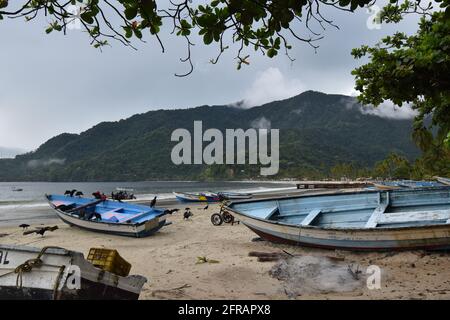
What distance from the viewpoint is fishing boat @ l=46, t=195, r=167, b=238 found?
11.6m

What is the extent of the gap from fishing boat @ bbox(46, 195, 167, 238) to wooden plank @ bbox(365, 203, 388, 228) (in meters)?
6.94

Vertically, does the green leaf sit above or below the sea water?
above

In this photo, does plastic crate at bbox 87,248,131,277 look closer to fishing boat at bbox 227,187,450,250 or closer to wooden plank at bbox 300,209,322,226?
fishing boat at bbox 227,187,450,250

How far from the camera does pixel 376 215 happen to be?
8.56 metres

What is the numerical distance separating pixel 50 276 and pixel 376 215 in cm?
737

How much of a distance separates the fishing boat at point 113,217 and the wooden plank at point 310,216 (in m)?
5.33

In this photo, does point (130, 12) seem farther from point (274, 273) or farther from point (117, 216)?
point (117, 216)

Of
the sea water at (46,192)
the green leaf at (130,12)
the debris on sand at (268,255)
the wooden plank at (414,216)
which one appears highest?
the green leaf at (130,12)

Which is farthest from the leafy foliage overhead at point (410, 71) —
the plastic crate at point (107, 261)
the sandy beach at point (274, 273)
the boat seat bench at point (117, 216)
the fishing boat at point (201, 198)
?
the fishing boat at point (201, 198)

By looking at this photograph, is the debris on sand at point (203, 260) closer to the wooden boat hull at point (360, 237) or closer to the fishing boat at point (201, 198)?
the wooden boat hull at point (360, 237)

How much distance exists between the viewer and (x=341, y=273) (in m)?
6.53

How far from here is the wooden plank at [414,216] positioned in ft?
25.3

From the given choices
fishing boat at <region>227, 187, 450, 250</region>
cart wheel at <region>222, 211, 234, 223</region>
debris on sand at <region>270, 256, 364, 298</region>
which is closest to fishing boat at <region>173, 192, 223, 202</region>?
cart wheel at <region>222, 211, 234, 223</region>
